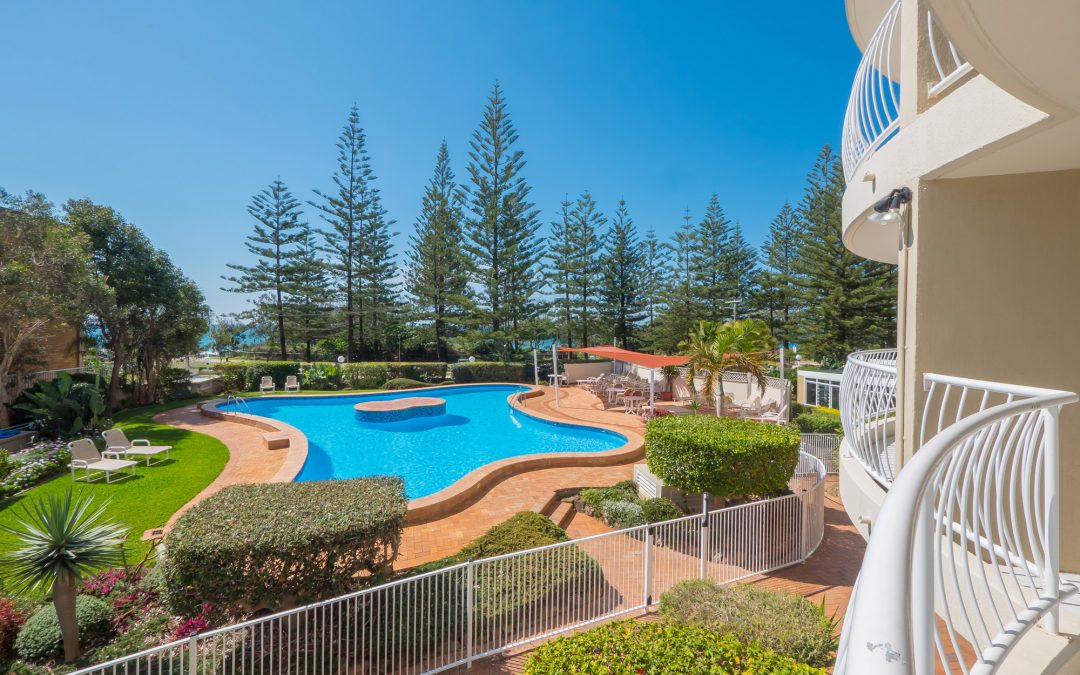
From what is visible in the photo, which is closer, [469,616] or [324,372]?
[469,616]

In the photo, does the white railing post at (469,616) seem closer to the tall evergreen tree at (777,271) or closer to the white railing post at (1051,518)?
the white railing post at (1051,518)

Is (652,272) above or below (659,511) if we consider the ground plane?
above

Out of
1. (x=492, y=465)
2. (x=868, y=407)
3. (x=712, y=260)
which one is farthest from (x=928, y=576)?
(x=712, y=260)

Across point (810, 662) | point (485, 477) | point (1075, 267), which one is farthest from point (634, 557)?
point (1075, 267)

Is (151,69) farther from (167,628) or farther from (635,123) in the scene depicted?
(635,123)

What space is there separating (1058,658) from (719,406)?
375 inches

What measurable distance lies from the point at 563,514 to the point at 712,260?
77.5 ft

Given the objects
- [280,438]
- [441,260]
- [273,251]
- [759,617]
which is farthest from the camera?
[441,260]

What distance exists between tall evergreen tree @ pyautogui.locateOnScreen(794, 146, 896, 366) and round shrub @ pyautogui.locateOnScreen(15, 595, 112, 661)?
2362cm

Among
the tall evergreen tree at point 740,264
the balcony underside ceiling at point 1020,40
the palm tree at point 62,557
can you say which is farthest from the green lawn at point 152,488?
the tall evergreen tree at point 740,264

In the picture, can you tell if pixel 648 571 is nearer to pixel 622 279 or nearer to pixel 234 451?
pixel 234 451

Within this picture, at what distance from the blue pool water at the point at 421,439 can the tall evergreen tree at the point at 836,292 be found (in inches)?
584

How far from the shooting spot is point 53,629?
11.5 feet

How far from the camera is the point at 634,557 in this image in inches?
209
